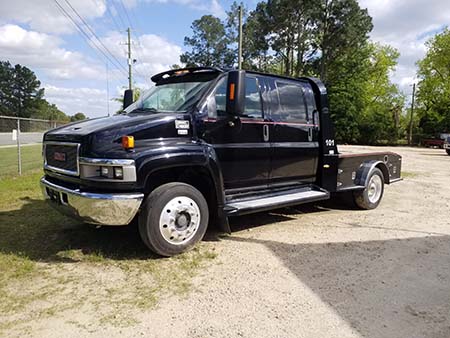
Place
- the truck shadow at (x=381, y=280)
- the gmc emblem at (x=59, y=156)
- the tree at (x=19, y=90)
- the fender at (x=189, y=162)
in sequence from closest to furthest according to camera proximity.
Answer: the truck shadow at (x=381, y=280) < the fender at (x=189, y=162) < the gmc emblem at (x=59, y=156) < the tree at (x=19, y=90)

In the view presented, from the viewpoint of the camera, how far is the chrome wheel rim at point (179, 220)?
13.9 ft

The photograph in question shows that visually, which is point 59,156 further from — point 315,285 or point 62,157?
point 315,285

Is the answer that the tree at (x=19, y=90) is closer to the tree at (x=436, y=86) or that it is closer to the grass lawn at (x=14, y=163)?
the grass lawn at (x=14, y=163)

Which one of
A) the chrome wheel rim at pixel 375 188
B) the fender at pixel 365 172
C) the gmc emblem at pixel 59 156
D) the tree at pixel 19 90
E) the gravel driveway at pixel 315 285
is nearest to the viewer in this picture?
the gravel driveway at pixel 315 285

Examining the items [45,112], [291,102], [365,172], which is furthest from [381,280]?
[45,112]

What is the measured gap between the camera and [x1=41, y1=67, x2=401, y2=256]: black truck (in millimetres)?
3988

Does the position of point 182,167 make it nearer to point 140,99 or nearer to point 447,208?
point 140,99

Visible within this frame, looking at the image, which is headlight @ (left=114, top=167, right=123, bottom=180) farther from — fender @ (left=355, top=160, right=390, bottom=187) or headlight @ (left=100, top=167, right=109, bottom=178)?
fender @ (left=355, top=160, right=390, bottom=187)

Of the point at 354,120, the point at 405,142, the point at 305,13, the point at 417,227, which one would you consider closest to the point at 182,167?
the point at 417,227

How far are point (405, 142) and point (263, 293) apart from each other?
4760cm

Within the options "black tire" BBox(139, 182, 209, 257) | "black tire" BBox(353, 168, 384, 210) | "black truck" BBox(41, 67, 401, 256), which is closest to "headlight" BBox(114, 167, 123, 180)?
"black truck" BBox(41, 67, 401, 256)

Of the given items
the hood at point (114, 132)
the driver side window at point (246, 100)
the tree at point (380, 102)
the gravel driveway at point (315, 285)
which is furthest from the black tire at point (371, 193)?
the tree at point (380, 102)

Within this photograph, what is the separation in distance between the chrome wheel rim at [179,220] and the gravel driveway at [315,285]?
1.59ft

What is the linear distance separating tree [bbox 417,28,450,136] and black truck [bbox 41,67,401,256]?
4276 cm
